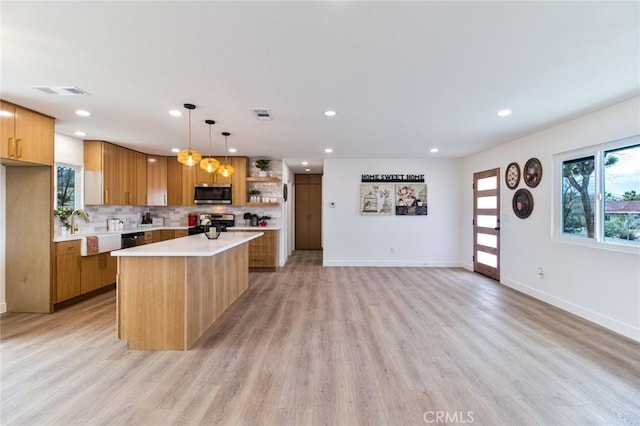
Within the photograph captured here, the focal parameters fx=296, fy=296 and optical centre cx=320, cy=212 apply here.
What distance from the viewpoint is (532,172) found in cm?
456

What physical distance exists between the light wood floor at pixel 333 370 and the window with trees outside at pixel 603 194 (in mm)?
1090

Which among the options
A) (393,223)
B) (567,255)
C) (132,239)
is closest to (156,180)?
(132,239)

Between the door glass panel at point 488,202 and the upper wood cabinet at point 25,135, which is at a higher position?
the upper wood cabinet at point 25,135

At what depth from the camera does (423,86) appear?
2.82 meters

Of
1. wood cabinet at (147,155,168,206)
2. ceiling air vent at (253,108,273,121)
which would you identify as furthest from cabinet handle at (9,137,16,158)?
wood cabinet at (147,155,168,206)

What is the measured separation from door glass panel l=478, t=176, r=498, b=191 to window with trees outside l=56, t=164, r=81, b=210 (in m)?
7.35

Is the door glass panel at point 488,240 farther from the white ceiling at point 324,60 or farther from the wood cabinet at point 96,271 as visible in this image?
the wood cabinet at point 96,271

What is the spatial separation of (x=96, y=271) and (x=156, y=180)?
2.43 m

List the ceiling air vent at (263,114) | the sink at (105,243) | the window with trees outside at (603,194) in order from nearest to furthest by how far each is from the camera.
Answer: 1. the window with trees outside at (603,194)
2. the ceiling air vent at (263,114)
3. the sink at (105,243)

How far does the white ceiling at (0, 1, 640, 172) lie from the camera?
5.91 ft

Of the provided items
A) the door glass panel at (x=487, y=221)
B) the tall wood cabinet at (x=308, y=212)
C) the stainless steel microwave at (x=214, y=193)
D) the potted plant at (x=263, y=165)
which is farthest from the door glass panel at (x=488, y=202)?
the stainless steel microwave at (x=214, y=193)

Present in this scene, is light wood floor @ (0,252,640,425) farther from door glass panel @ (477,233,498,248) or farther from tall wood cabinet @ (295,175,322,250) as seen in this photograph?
tall wood cabinet @ (295,175,322,250)

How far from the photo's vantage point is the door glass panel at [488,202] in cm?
559

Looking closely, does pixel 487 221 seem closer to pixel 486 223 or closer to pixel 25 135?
pixel 486 223
